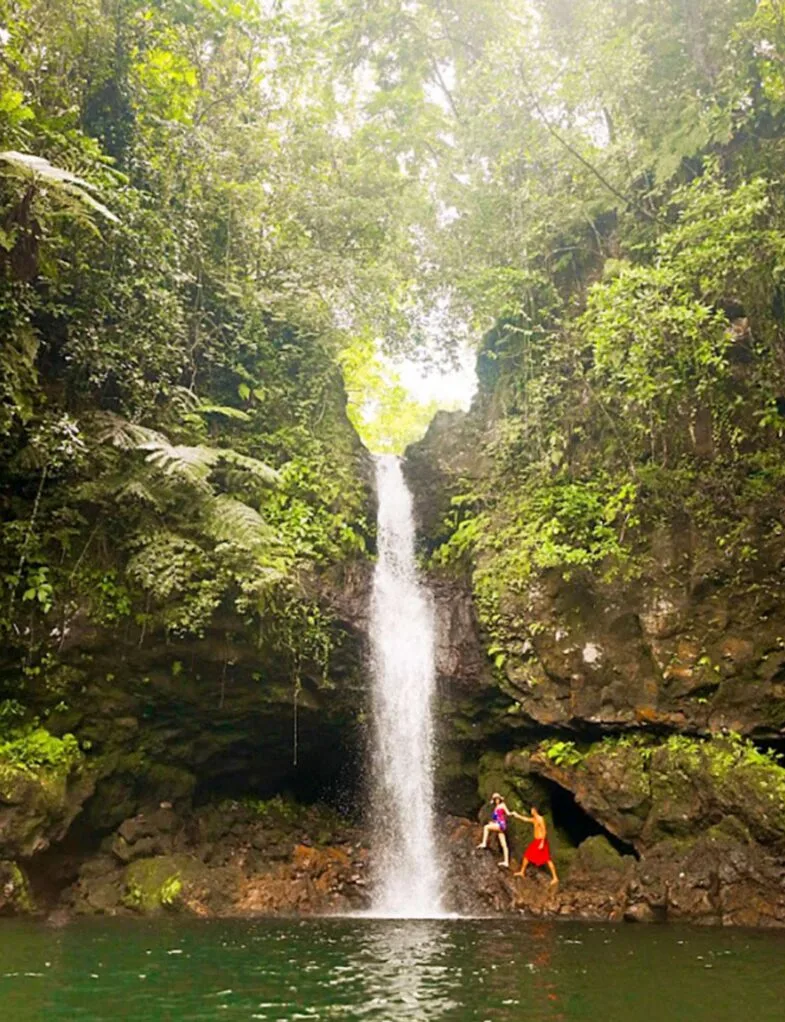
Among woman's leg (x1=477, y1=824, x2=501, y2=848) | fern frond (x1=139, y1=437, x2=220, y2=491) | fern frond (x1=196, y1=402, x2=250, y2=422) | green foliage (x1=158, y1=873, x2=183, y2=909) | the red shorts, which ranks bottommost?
green foliage (x1=158, y1=873, x2=183, y2=909)

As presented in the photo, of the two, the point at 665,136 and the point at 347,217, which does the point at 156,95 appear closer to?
the point at 347,217

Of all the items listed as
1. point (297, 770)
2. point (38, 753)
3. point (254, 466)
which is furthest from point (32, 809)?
point (254, 466)

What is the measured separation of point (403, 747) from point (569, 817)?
315cm

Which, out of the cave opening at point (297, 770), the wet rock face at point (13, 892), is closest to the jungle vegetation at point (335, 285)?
the wet rock face at point (13, 892)

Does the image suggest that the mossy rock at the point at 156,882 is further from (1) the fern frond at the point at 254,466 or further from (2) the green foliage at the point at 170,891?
(1) the fern frond at the point at 254,466

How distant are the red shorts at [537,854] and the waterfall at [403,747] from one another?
5.78 feet

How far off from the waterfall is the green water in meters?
3.12

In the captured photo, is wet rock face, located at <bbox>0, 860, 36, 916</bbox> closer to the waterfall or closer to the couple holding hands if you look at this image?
the waterfall

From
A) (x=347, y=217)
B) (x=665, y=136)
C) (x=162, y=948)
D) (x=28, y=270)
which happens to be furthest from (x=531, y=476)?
(x=162, y=948)

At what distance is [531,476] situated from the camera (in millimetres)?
16578

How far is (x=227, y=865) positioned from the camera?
13.4 m

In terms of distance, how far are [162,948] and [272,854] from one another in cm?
538

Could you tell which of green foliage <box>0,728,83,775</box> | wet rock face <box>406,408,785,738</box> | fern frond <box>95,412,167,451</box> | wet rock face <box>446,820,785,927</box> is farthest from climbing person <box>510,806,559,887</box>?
fern frond <box>95,412,167,451</box>

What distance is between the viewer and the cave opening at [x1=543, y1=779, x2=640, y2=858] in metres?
13.4
